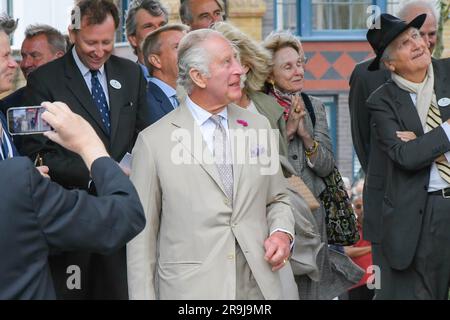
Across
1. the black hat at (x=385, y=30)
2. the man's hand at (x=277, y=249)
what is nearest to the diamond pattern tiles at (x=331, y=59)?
the black hat at (x=385, y=30)

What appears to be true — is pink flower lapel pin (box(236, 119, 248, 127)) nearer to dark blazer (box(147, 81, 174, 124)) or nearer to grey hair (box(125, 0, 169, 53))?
dark blazer (box(147, 81, 174, 124))

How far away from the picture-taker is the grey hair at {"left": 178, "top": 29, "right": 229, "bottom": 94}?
18.7 feet

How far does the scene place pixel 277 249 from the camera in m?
5.50

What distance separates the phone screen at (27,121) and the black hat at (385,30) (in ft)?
8.83

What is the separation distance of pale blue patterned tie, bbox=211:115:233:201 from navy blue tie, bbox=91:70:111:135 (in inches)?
36.5

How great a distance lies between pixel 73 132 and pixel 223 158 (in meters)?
1.42

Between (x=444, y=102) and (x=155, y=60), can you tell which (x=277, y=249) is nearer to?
(x=444, y=102)

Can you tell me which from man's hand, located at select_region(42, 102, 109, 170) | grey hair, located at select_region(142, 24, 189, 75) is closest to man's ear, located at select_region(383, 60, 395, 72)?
grey hair, located at select_region(142, 24, 189, 75)

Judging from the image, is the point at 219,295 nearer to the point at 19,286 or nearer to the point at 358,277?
the point at 19,286

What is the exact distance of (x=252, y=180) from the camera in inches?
220

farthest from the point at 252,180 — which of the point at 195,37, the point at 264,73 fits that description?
the point at 264,73

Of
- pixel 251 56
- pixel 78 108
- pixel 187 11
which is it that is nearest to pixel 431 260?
pixel 251 56

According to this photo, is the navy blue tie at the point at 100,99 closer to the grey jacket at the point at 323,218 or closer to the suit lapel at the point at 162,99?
the suit lapel at the point at 162,99

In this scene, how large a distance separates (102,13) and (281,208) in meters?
1.64
